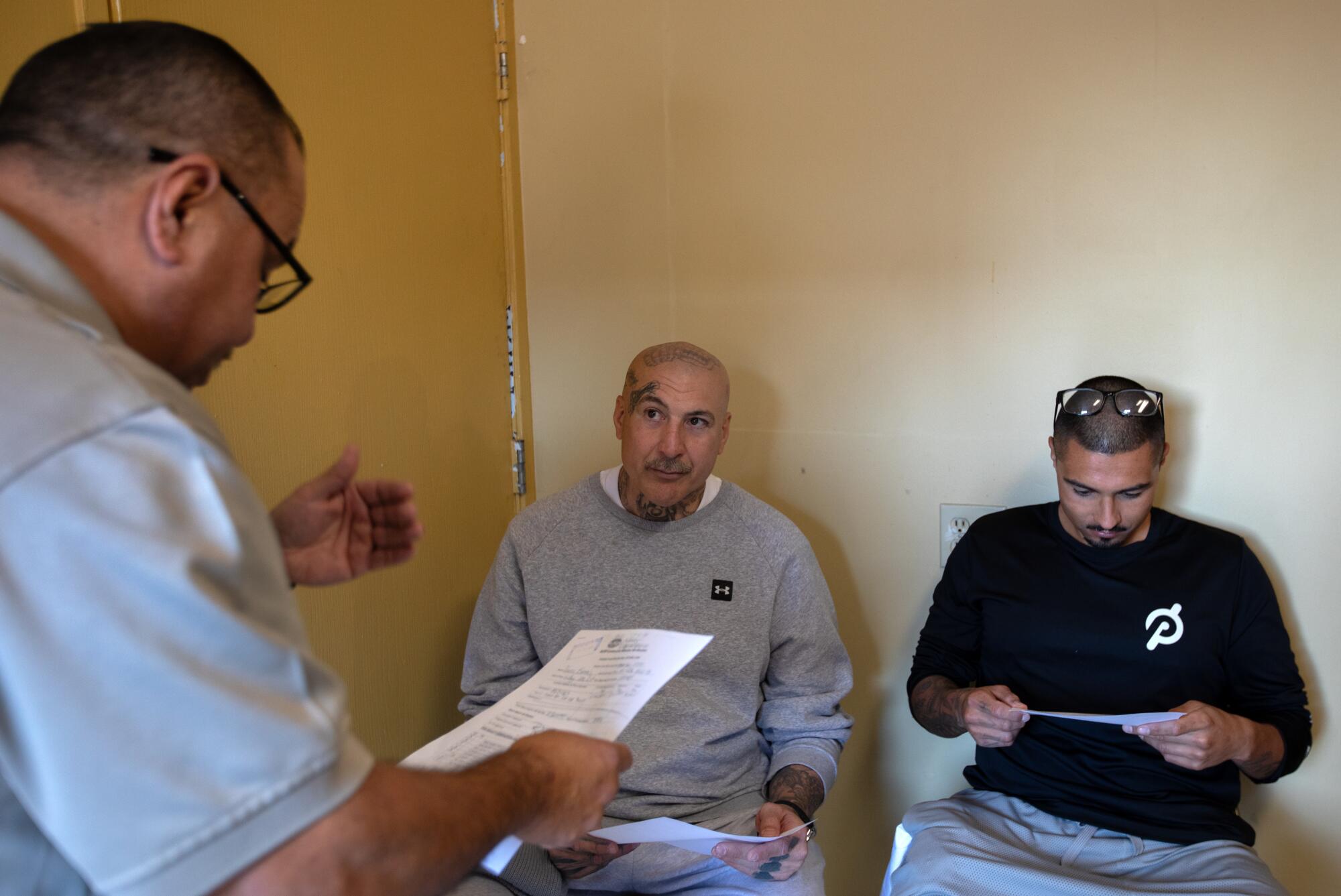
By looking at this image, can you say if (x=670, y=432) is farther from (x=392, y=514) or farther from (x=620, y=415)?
(x=392, y=514)

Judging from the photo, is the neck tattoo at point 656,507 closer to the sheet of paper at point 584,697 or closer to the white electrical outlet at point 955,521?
the white electrical outlet at point 955,521

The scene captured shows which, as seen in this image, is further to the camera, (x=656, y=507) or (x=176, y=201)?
(x=656, y=507)

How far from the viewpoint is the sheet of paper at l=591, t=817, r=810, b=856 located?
4.43 ft

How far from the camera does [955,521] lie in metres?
2.21

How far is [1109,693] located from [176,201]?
1.77 meters

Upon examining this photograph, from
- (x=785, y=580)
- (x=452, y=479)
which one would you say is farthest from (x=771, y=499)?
(x=452, y=479)

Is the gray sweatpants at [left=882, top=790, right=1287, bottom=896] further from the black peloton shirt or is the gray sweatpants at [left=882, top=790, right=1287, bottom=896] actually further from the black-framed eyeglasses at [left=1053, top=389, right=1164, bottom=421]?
the black-framed eyeglasses at [left=1053, top=389, right=1164, bottom=421]

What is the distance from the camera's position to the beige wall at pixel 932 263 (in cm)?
191

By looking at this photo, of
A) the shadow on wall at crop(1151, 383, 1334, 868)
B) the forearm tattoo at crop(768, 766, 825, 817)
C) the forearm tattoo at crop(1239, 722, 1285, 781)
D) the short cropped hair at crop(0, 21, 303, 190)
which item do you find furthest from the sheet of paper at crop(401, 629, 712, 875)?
the shadow on wall at crop(1151, 383, 1334, 868)

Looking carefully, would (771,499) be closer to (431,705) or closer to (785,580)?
(785,580)

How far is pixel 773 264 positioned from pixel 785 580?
0.82 m

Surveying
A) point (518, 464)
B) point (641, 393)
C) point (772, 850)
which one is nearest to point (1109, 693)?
point (772, 850)

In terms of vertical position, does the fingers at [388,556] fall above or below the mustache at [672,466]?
above

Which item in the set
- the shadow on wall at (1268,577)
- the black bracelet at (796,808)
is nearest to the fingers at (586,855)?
the black bracelet at (796,808)
